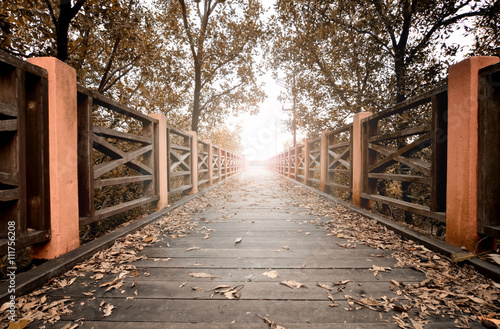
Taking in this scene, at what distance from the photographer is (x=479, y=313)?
130cm

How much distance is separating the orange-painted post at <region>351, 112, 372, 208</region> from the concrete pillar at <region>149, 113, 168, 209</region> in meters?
3.64

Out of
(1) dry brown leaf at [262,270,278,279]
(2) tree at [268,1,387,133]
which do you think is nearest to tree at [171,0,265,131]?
(2) tree at [268,1,387,133]

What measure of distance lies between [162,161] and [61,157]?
225cm

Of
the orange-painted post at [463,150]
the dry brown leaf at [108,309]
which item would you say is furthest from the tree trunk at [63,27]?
the orange-painted post at [463,150]

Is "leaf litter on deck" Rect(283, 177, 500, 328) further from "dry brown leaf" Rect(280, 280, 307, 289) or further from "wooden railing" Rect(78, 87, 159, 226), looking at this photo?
"wooden railing" Rect(78, 87, 159, 226)

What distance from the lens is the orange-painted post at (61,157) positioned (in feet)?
6.16

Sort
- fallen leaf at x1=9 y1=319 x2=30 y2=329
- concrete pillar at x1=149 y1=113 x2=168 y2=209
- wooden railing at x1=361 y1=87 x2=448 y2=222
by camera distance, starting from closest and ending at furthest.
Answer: fallen leaf at x1=9 y1=319 x2=30 y2=329
wooden railing at x1=361 y1=87 x2=448 y2=222
concrete pillar at x1=149 y1=113 x2=168 y2=209

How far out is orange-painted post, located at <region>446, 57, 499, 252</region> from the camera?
6.16 ft

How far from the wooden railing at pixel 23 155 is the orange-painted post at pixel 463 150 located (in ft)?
11.8

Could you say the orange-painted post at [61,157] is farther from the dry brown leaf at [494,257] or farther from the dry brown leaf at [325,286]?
the dry brown leaf at [494,257]

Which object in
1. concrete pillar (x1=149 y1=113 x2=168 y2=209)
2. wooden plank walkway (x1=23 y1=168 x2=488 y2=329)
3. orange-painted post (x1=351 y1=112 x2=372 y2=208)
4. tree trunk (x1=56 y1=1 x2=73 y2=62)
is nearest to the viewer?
wooden plank walkway (x1=23 y1=168 x2=488 y2=329)

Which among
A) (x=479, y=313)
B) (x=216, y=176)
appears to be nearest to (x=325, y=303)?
(x=479, y=313)

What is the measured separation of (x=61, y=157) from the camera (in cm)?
193

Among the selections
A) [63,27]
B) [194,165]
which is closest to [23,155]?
[63,27]
